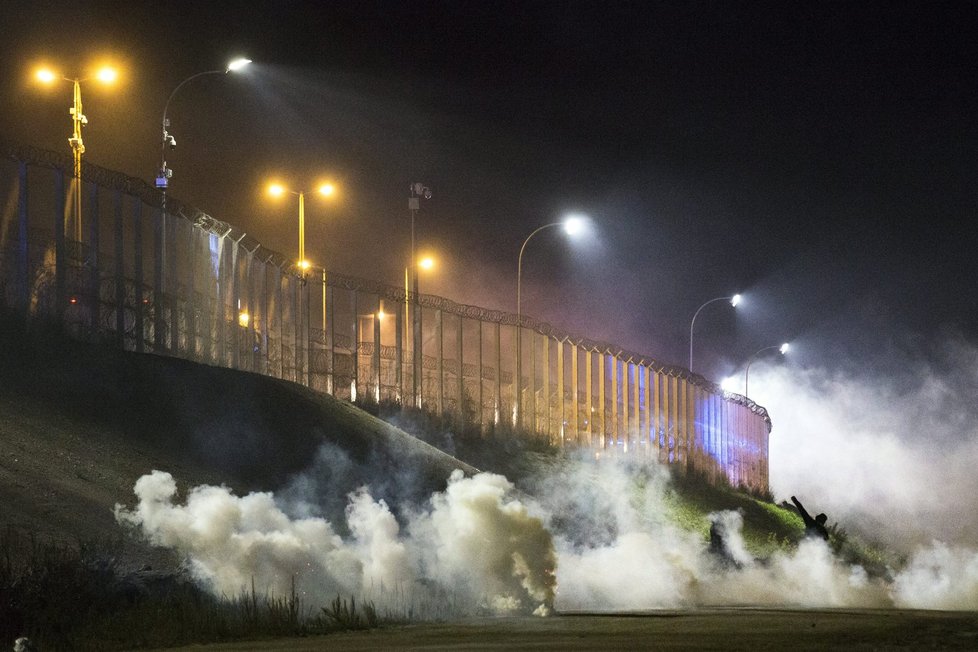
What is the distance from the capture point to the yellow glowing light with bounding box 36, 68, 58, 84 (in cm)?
4028

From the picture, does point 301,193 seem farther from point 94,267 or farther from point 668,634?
point 668,634

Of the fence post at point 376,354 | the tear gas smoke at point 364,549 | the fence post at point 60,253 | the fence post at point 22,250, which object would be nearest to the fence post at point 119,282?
the fence post at point 60,253

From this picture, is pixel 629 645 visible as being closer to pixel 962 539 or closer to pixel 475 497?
pixel 475 497

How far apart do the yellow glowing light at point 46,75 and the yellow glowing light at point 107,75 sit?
3.26ft

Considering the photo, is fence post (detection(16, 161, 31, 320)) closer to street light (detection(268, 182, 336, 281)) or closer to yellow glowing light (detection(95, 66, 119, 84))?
yellow glowing light (detection(95, 66, 119, 84))

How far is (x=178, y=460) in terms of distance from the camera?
37.1 metres

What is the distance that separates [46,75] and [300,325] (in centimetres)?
1492

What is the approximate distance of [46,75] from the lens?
1588 inches

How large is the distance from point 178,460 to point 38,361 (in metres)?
4.35

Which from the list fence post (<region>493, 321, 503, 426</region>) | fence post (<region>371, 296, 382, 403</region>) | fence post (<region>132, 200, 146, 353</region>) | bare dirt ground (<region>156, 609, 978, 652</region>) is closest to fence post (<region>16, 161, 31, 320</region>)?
fence post (<region>132, 200, 146, 353</region>)

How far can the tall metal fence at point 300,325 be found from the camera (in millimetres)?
39969

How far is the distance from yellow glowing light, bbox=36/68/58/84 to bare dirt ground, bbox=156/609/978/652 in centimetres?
1910

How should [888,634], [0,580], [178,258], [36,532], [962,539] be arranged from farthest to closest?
1. [962,539]
2. [178,258]
3. [36,532]
4. [0,580]
5. [888,634]

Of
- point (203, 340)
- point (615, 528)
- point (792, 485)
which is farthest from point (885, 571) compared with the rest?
point (792, 485)
